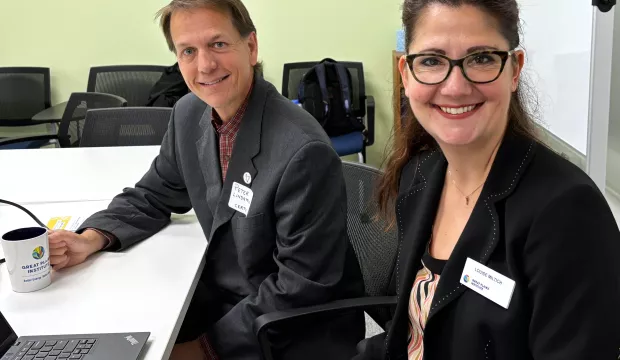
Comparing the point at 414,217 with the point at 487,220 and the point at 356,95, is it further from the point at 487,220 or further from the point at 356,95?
the point at 356,95

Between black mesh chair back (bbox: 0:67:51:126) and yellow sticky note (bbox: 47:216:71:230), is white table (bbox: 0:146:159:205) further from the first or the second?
black mesh chair back (bbox: 0:67:51:126)

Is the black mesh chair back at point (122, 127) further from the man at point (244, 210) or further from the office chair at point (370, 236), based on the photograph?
the office chair at point (370, 236)

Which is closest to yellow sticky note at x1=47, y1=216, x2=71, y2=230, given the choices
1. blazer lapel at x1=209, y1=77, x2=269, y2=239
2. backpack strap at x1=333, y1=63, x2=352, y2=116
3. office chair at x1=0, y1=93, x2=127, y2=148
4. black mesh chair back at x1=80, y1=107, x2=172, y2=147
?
blazer lapel at x1=209, y1=77, x2=269, y2=239

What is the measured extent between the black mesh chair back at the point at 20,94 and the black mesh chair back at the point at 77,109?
4.52 feet

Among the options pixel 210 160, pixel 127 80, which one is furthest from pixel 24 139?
pixel 210 160

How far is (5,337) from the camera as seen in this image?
1.08 meters

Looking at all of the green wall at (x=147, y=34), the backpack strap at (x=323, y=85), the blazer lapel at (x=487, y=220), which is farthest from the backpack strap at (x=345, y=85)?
the blazer lapel at (x=487, y=220)

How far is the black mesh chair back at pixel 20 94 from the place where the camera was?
14.6 ft

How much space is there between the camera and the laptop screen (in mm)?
1066

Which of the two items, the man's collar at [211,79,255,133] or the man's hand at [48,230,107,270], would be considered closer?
the man's hand at [48,230,107,270]

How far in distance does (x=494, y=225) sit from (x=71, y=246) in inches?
39.5

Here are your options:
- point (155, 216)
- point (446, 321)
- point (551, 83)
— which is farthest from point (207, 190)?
point (551, 83)

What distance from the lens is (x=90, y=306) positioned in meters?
1.28

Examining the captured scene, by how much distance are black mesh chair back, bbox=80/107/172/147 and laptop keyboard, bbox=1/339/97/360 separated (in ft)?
5.39
